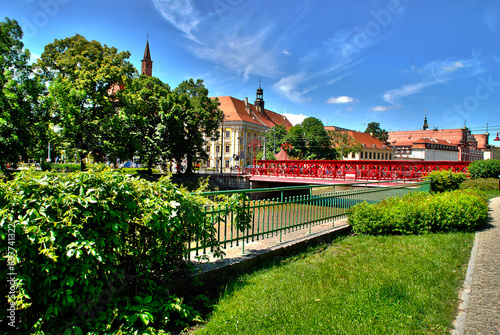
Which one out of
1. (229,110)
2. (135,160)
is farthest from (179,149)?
(229,110)

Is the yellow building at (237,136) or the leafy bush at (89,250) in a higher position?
the yellow building at (237,136)

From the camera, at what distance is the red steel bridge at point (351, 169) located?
24.1 m

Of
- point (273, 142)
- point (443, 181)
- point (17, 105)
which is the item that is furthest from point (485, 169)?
point (273, 142)

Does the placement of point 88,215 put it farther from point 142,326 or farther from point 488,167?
point 488,167

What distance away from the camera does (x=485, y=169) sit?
21984mm

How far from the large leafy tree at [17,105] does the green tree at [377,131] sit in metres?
105

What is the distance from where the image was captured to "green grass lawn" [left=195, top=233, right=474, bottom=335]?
3576 mm

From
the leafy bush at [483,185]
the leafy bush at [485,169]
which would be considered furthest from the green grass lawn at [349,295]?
the leafy bush at [485,169]

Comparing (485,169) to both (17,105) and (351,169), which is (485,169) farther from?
(17,105)

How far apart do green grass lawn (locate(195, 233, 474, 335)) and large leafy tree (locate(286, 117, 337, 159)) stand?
58.8m

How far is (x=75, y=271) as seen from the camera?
3.02 m

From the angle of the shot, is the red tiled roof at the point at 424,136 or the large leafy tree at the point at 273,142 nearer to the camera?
the large leafy tree at the point at 273,142

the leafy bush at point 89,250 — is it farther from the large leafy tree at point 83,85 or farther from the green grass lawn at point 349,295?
the large leafy tree at point 83,85

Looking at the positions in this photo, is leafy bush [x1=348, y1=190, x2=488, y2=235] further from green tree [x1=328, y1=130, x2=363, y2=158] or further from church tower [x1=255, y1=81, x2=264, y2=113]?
church tower [x1=255, y1=81, x2=264, y2=113]
